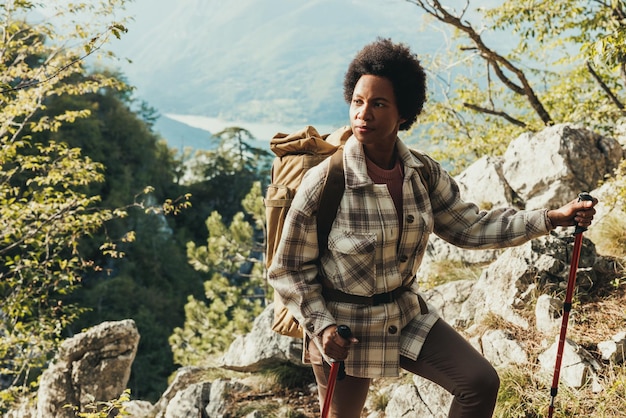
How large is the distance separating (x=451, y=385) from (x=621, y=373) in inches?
90.8

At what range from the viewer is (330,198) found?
95.4 inches

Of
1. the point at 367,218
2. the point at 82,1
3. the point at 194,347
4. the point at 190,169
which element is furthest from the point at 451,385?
the point at 190,169

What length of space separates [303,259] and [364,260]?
24cm

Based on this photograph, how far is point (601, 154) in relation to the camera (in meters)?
8.23

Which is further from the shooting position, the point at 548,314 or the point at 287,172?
the point at 548,314

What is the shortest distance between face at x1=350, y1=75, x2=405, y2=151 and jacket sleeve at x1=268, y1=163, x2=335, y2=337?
22 centimetres

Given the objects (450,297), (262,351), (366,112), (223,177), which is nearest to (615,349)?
(450,297)

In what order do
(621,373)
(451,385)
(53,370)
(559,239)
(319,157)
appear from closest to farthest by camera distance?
(451,385)
(319,157)
(621,373)
(559,239)
(53,370)

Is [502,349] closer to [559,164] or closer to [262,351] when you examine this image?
[262,351]

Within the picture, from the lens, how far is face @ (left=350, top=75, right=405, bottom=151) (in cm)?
247

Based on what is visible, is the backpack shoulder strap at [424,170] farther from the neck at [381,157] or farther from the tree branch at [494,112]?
the tree branch at [494,112]

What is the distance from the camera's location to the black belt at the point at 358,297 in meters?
2.49

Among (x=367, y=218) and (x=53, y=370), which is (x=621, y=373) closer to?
(x=367, y=218)

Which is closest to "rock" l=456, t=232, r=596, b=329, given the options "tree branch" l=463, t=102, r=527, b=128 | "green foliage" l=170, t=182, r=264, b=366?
"tree branch" l=463, t=102, r=527, b=128
